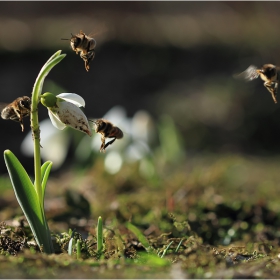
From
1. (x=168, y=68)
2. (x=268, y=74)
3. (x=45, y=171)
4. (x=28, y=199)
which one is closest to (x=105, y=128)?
(x=45, y=171)

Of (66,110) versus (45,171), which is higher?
(66,110)

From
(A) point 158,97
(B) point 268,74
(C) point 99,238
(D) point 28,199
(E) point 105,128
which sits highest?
(A) point 158,97

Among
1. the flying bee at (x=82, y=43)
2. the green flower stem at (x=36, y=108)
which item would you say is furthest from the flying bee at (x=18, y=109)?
the flying bee at (x=82, y=43)

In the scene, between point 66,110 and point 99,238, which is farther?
point 99,238

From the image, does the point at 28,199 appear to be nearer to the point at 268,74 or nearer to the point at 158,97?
the point at 268,74

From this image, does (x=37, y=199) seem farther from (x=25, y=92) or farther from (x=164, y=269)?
(x=25, y=92)

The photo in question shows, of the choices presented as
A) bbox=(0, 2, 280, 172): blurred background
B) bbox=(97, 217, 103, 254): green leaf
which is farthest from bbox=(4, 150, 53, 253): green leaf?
bbox=(0, 2, 280, 172): blurred background

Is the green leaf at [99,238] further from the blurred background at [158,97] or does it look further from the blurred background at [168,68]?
the blurred background at [168,68]
